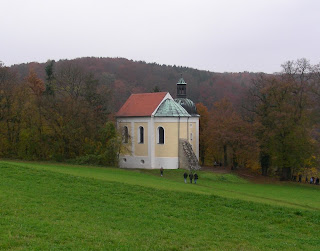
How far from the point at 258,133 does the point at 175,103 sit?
9702mm

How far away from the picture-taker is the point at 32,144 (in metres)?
41.9

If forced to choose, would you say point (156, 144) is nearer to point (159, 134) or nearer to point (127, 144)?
point (159, 134)

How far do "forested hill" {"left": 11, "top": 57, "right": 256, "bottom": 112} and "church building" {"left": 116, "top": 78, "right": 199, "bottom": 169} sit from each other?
33.4 m

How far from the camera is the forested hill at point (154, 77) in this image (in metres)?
86.4

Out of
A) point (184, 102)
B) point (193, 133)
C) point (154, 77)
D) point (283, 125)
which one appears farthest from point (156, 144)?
point (154, 77)

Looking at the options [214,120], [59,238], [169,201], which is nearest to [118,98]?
[214,120]

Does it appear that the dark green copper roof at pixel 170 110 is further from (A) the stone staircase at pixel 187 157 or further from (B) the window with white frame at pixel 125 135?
(B) the window with white frame at pixel 125 135

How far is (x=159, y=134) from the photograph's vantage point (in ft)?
148

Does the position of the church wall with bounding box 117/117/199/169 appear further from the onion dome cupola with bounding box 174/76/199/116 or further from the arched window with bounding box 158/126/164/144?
the onion dome cupola with bounding box 174/76/199/116

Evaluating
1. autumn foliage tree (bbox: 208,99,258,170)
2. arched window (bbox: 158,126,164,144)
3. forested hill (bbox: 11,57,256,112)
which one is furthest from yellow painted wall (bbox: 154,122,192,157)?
forested hill (bbox: 11,57,256,112)

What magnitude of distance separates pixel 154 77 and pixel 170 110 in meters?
55.9

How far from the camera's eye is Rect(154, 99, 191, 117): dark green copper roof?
44.4 metres

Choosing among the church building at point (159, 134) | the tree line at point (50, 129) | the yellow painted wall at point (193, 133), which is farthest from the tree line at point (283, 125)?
the tree line at point (50, 129)

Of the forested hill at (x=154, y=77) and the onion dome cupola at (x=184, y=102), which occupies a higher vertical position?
the forested hill at (x=154, y=77)
